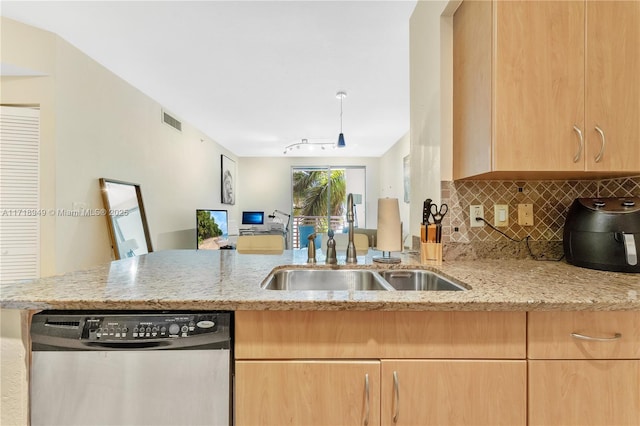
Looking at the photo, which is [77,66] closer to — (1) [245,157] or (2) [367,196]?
(1) [245,157]

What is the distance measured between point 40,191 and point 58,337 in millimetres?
1906

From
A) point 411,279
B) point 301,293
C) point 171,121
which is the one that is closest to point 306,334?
point 301,293

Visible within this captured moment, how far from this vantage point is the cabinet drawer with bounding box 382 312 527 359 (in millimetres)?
867

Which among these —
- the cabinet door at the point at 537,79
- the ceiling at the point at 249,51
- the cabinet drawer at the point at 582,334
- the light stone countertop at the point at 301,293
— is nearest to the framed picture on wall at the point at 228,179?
the ceiling at the point at 249,51

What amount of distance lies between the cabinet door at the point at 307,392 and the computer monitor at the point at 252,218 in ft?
19.3

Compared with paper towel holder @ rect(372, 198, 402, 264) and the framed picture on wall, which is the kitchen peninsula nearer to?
paper towel holder @ rect(372, 198, 402, 264)

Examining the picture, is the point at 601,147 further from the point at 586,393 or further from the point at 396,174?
the point at 396,174

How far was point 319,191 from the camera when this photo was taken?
696 centimetres

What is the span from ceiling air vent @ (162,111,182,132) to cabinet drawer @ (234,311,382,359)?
3545 millimetres

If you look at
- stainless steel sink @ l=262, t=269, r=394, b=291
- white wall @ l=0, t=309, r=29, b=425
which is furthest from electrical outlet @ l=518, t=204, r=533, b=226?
white wall @ l=0, t=309, r=29, b=425

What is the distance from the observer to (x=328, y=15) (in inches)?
77.4

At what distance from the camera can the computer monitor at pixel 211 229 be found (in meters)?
4.39

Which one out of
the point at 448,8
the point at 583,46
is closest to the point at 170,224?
the point at 448,8

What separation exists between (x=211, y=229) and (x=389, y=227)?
3808 millimetres
